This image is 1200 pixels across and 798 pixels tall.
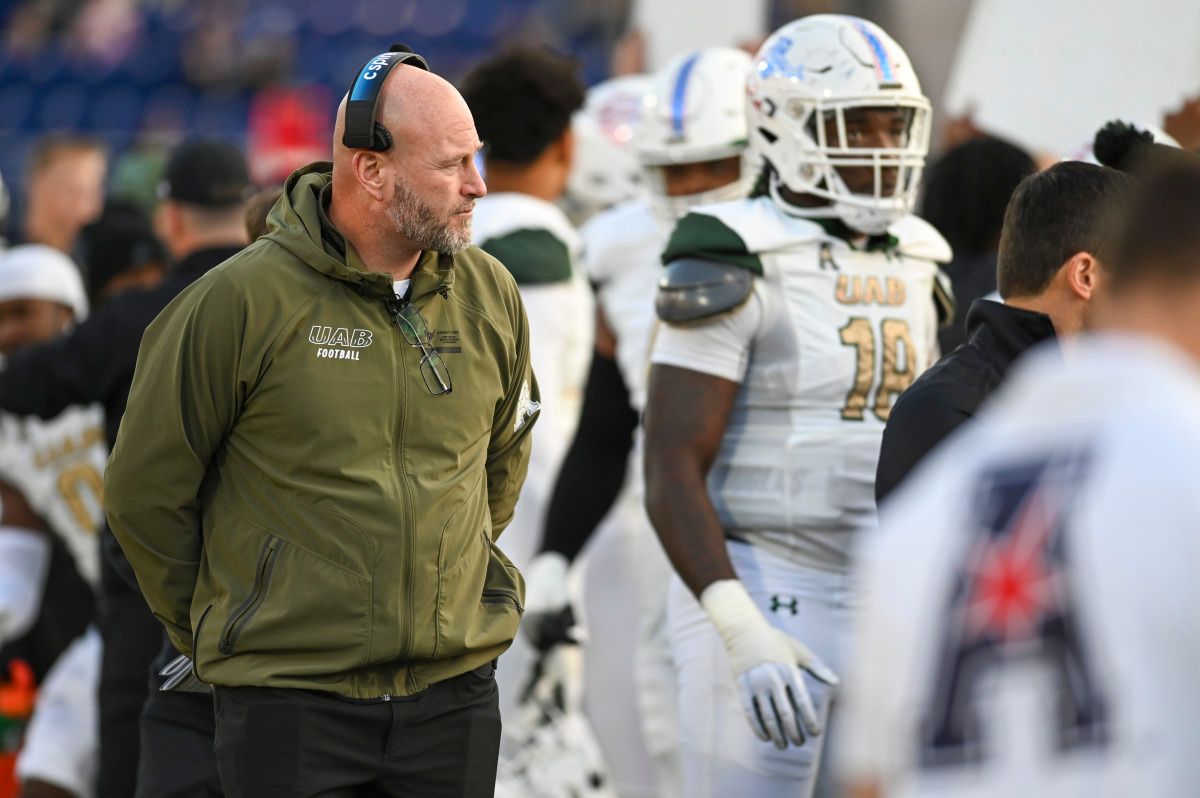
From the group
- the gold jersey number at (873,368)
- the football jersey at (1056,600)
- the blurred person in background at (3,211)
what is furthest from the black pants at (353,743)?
the blurred person in background at (3,211)

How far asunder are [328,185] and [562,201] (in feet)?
14.2

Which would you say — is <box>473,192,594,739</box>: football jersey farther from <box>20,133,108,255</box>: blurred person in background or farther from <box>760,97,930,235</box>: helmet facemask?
<box>20,133,108,255</box>: blurred person in background

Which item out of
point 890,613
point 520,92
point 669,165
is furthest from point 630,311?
point 890,613

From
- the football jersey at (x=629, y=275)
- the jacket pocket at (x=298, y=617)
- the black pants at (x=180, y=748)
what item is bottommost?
the black pants at (x=180, y=748)

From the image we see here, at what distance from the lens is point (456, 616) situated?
332 centimetres

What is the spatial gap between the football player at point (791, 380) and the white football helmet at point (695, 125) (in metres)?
1.16

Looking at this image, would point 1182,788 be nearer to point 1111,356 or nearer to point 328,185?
point 1111,356

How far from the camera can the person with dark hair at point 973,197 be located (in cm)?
536

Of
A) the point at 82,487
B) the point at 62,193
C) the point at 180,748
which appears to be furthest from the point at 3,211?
the point at 180,748

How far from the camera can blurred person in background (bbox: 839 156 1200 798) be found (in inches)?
66.1

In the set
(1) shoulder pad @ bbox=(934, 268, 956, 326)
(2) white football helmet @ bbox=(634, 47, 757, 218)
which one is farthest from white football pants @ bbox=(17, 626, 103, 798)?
(1) shoulder pad @ bbox=(934, 268, 956, 326)

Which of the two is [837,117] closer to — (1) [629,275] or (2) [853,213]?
(2) [853,213]

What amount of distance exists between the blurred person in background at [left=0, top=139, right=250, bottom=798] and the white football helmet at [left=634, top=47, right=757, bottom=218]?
3.72 feet

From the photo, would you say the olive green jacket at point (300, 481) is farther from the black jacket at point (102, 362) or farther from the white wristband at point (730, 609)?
the black jacket at point (102, 362)
